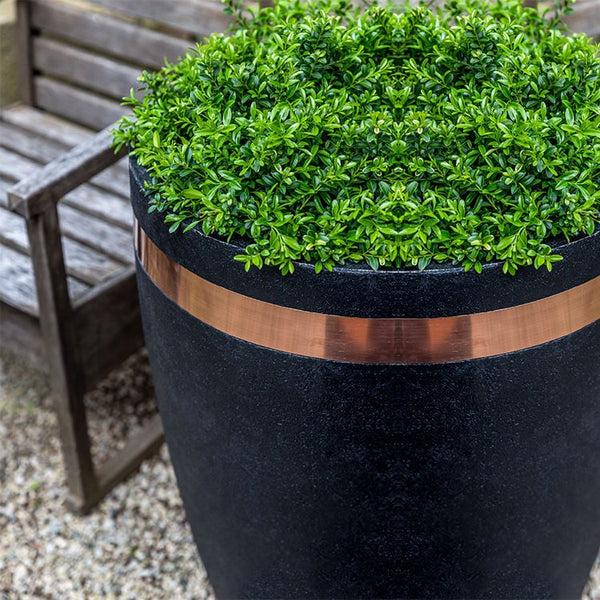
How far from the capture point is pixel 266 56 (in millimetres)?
1582

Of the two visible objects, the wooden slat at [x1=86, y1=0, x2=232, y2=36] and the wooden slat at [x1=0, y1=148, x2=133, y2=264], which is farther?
the wooden slat at [x1=86, y1=0, x2=232, y2=36]

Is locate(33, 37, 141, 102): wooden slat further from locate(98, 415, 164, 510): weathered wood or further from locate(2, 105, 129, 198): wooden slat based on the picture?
locate(98, 415, 164, 510): weathered wood

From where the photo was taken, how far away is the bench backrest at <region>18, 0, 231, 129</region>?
2.89 metres

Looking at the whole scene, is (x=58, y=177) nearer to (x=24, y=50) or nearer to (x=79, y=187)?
(x=79, y=187)

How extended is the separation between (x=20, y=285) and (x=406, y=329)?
149 centimetres

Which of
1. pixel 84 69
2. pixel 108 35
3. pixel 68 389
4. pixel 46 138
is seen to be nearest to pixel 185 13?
pixel 108 35

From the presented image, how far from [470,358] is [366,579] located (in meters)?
0.55

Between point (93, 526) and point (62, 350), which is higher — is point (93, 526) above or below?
below

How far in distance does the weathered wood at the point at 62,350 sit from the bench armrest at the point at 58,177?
4 cm

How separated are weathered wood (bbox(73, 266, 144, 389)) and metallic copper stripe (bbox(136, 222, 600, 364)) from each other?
105 cm

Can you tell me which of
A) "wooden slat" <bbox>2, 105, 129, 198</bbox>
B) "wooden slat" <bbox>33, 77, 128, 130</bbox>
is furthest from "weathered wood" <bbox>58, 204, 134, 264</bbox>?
"wooden slat" <bbox>33, 77, 128, 130</bbox>

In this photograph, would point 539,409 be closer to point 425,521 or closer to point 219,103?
point 425,521

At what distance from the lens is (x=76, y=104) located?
3260 millimetres

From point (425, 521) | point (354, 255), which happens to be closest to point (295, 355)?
point (354, 255)
